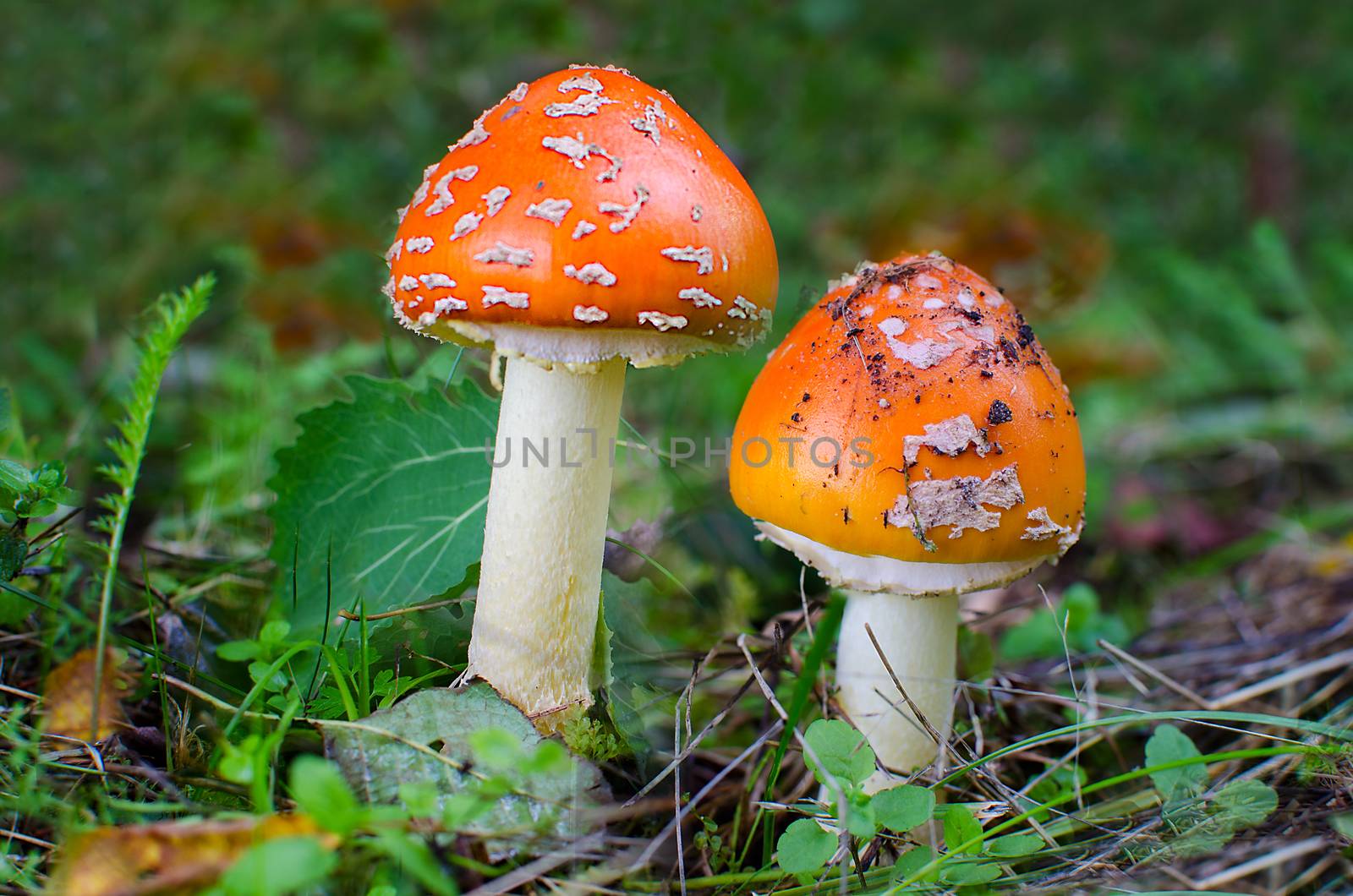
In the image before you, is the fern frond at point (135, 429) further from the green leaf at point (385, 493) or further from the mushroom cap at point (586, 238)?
the mushroom cap at point (586, 238)

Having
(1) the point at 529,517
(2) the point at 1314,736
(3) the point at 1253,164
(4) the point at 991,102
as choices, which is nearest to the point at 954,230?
(4) the point at 991,102

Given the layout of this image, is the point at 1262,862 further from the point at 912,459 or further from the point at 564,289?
the point at 564,289

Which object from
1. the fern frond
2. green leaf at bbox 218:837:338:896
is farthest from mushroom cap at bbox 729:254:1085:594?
the fern frond

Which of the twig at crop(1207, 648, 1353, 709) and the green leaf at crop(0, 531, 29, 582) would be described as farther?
the twig at crop(1207, 648, 1353, 709)

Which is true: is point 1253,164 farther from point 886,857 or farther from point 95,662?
point 95,662

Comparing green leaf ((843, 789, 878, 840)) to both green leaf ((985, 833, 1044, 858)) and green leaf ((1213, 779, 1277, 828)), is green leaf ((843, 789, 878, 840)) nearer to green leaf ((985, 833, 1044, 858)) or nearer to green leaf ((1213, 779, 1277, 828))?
green leaf ((985, 833, 1044, 858))

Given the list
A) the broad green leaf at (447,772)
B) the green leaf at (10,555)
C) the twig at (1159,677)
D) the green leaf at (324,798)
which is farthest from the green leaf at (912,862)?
the green leaf at (10,555)
